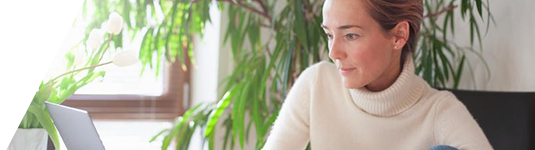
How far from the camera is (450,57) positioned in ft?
8.31

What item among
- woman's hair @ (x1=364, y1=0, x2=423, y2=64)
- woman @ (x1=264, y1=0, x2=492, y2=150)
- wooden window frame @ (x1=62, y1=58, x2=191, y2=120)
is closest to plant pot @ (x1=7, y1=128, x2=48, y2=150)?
woman @ (x1=264, y1=0, x2=492, y2=150)

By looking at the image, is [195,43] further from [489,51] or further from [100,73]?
[100,73]

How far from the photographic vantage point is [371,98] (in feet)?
4.91

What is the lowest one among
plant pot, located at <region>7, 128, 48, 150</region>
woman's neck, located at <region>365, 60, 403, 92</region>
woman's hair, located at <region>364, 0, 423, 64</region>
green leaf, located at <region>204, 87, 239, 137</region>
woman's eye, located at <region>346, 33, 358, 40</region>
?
green leaf, located at <region>204, 87, 239, 137</region>

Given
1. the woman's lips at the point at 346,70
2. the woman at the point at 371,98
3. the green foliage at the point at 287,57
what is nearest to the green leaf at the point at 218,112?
the green foliage at the point at 287,57

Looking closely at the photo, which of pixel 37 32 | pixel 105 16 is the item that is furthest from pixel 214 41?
pixel 37 32

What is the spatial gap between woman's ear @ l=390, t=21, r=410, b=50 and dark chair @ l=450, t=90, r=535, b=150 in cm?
43

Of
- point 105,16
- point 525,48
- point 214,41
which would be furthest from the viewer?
point 214,41

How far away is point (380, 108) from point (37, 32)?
770mm

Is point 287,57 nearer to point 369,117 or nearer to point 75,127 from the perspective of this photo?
point 369,117

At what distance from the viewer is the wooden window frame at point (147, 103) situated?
349 cm

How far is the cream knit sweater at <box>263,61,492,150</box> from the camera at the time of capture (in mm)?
1441

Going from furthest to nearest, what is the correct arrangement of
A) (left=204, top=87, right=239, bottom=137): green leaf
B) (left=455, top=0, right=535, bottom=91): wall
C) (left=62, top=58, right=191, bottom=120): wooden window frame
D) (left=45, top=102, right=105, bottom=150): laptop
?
(left=62, top=58, right=191, bottom=120): wooden window frame, (left=204, top=87, right=239, bottom=137): green leaf, (left=455, top=0, right=535, bottom=91): wall, (left=45, top=102, right=105, bottom=150): laptop

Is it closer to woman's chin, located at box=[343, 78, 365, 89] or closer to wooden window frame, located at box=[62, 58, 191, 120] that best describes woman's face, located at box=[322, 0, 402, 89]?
woman's chin, located at box=[343, 78, 365, 89]
